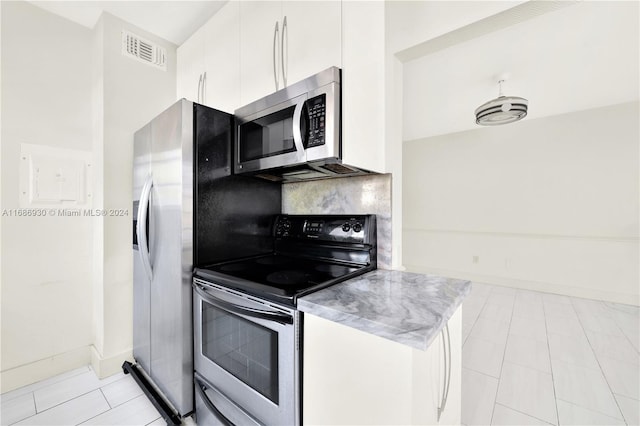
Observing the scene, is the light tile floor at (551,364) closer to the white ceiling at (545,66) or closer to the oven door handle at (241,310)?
the oven door handle at (241,310)

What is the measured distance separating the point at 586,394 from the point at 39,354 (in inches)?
140

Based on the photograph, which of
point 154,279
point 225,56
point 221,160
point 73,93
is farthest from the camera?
point 73,93

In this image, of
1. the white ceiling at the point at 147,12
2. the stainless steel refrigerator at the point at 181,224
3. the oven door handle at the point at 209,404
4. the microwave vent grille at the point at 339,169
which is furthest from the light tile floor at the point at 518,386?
the white ceiling at the point at 147,12

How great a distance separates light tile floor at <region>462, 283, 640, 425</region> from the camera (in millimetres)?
1494

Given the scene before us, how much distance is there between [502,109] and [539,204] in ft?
6.72

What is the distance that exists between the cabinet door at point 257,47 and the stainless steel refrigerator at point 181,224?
233 mm

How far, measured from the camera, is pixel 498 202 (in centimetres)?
403

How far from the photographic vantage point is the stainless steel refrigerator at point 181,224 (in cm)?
132

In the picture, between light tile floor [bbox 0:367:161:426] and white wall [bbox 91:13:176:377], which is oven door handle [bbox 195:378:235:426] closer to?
light tile floor [bbox 0:367:161:426]

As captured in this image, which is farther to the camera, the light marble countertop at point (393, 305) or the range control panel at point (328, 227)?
the range control panel at point (328, 227)

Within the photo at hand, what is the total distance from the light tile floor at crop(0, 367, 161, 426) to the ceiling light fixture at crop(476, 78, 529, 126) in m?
3.50

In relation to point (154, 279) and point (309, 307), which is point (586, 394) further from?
point (154, 279)

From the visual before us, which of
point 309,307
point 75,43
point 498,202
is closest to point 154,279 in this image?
point 309,307

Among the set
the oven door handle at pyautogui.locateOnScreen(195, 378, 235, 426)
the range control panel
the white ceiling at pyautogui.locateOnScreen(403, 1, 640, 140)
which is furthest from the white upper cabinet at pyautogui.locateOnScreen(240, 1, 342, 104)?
the oven door handle at pyautogui.locateOnScreen(195, 378, 235, 426)
